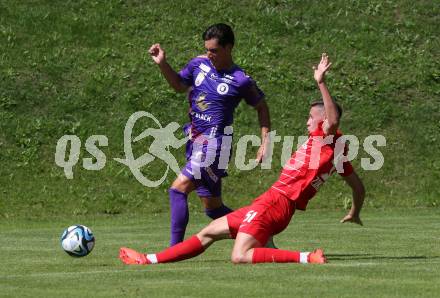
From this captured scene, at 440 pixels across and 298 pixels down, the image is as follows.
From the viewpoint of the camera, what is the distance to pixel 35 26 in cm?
2848

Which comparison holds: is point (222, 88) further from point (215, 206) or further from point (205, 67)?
point (215, 206)

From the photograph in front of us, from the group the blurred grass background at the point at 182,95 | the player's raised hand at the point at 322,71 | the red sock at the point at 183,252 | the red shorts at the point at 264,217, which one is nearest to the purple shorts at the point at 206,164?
the red shorts at the point at 264,217

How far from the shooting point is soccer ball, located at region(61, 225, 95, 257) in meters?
11.5

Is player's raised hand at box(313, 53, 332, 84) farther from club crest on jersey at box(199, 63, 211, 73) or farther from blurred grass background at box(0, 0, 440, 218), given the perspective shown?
blurred grass background at box(0, 0, 440, 218)

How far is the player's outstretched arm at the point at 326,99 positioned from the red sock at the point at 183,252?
170cm

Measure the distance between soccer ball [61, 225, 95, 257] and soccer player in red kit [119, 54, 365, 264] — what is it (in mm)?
546

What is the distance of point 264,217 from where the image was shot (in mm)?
10867

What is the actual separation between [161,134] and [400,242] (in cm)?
1143

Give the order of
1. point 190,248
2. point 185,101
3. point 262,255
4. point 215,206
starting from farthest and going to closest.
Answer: point 185,101 → point 215,206 → point 190,248 → point 262,255

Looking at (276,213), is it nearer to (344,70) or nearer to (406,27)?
(344,70)

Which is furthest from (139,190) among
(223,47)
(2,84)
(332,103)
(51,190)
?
(332,103)

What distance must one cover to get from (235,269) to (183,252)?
3.40 feet

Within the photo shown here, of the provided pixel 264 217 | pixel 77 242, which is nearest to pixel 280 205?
pixel 264 217

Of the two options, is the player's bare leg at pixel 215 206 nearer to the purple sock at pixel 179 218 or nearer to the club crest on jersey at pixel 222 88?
the purple sock at pixel 179 218
